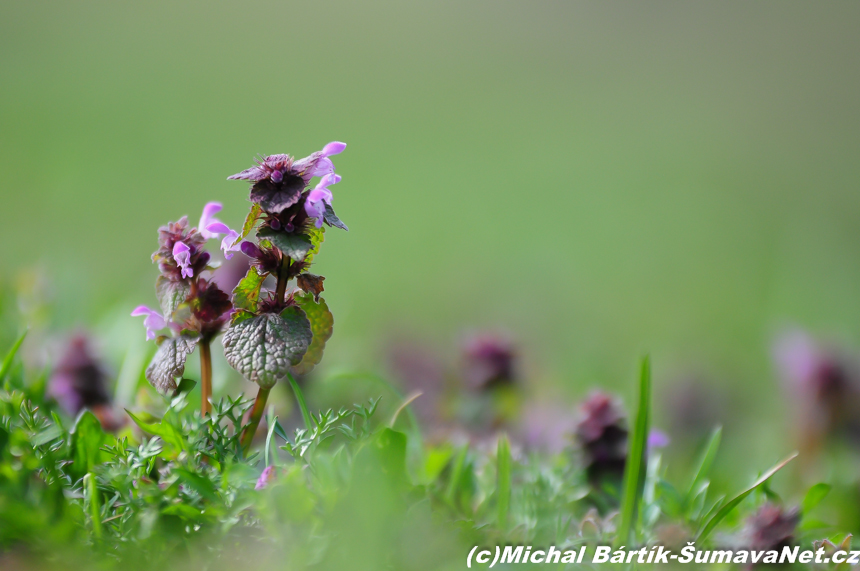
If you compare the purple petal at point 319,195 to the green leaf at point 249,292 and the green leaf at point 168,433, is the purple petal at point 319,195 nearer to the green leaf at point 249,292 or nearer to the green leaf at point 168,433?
the green leaf at point 249,292

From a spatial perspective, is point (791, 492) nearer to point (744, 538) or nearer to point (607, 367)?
point (744, 538)

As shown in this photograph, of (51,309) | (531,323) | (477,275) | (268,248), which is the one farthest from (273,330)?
(477,275)

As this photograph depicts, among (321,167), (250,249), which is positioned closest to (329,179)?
(321,167)

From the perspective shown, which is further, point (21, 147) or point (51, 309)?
point (21, 147)

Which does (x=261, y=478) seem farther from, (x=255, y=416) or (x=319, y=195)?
(x=319, y=195)

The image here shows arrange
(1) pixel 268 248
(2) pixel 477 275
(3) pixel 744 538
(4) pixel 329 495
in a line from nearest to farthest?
(4) pixel 329 495
(1) pixel 268 248
(3) pixel 744 538
(2) pixel 477 275

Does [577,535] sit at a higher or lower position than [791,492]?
higher
